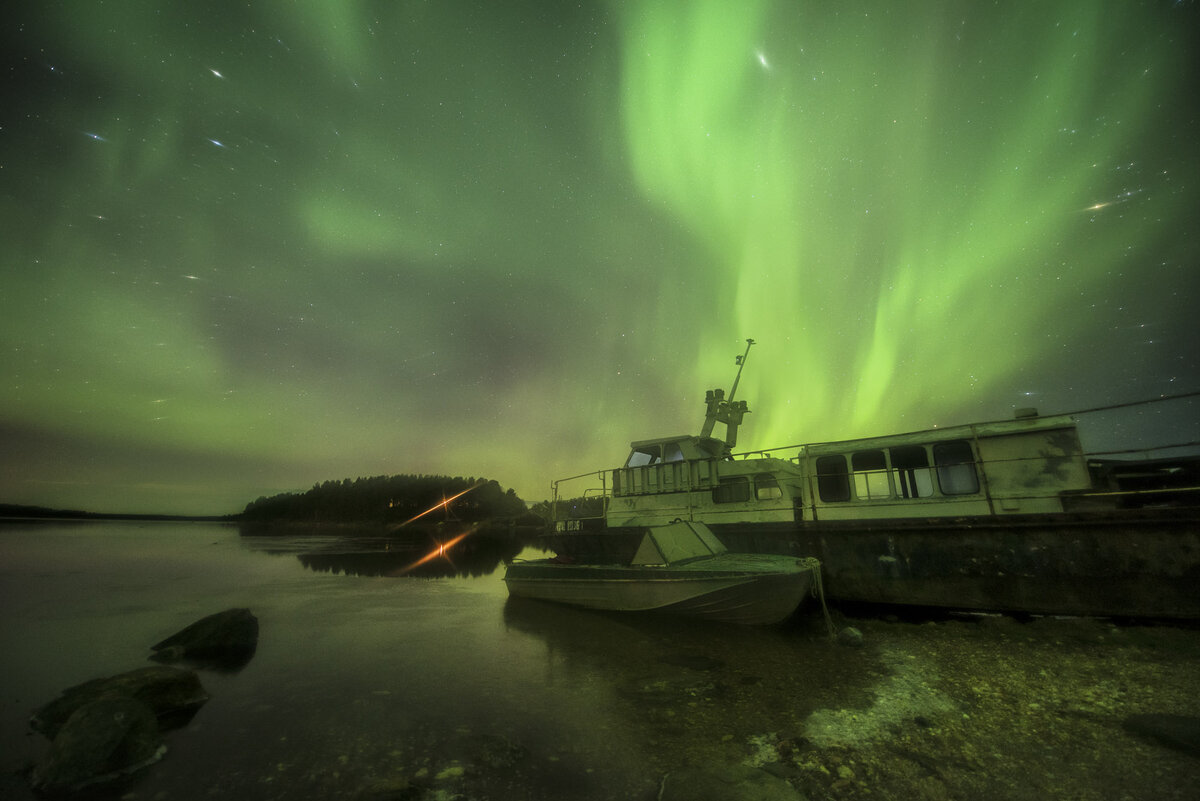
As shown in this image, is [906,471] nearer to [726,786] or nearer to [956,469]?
[956,469]

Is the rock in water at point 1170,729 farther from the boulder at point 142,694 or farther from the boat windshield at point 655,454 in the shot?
the boulder at point 142,694

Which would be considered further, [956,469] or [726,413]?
[726,413]

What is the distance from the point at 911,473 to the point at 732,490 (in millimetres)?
4831

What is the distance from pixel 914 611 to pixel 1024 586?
Answer: 2.21 m

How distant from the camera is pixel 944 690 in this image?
606 cm

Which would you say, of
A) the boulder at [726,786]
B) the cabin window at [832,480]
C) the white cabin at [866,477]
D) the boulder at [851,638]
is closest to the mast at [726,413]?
the white cabin at [866,477]

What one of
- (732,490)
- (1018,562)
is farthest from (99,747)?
(1018,562)

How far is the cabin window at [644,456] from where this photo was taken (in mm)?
16297

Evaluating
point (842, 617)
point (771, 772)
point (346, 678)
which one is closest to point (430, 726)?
point (346, 678)

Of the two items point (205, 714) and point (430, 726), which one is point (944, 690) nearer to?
point (430, 726)

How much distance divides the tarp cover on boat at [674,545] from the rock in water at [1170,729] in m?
6.98

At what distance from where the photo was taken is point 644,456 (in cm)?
1661

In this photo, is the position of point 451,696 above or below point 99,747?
below

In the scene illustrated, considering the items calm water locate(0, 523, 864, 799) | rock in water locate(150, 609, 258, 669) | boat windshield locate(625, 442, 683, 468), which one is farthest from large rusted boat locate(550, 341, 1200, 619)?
rock in water locate(150, 609, 258, 669)
